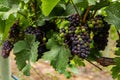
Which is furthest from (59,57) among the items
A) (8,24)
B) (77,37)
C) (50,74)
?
(50,74)

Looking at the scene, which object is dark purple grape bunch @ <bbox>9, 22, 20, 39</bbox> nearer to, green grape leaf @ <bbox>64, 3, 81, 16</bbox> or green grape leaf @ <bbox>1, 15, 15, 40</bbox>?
green grape leaf @ <bbox>1, 15, 15, 40</bbox>

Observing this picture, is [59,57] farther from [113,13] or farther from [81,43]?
[113,13]

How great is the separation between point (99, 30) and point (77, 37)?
0.42ft

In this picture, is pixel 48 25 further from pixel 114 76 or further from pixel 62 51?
pixel 114 76

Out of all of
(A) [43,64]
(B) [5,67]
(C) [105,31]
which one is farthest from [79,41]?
(A) [43,64]

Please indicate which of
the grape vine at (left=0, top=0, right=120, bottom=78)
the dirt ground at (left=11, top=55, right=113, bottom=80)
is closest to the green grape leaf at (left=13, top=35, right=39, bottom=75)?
the grape vine at (left=0, top=0, right=120, bottom=78)

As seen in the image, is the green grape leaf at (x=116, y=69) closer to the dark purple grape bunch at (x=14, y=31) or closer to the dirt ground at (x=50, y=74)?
the dark purple grape bunch at (x=14, y=31)

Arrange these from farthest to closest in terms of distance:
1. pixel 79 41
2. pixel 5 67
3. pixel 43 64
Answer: pixel 43 64 → pixel 5 67 → pixel 79 41

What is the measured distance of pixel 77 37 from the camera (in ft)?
3.25

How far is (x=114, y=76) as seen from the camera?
115 cm

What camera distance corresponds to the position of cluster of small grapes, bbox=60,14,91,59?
38.1 inches

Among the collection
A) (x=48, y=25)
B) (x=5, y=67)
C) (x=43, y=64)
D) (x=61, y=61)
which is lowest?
(x=43, y=64)

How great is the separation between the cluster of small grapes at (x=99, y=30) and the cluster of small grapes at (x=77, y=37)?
37 millimetres

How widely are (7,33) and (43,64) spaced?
387cm
